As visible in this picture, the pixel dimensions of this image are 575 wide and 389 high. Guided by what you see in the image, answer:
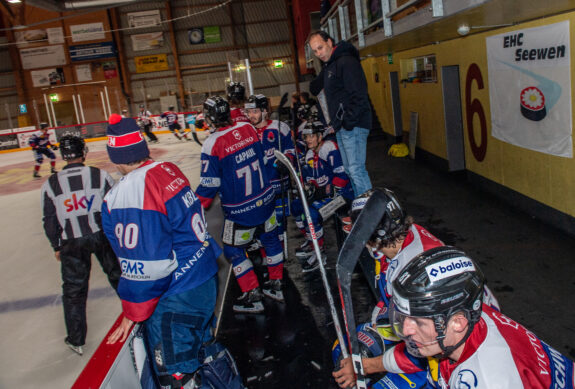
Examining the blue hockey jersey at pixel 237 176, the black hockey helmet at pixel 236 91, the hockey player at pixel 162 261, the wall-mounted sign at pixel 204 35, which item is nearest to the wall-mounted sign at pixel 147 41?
the wall-mounted sign at pixel 204 35

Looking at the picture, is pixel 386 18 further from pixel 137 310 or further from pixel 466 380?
pixel 466 380

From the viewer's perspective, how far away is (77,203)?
3826 millimetres

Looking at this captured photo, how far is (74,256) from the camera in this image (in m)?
3.86

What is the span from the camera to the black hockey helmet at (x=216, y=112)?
13.0 feet

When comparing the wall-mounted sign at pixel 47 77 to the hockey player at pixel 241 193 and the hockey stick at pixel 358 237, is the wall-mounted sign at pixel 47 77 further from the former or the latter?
the hockey stick at pixel 358 237

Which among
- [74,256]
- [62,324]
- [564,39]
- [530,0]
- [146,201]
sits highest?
[530,0]

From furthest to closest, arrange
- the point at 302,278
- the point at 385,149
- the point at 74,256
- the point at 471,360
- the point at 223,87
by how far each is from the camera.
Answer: the point at 223,87 → the point at 385,149 → the point at 302,278 → the point at 74,256 → the point at 471,360

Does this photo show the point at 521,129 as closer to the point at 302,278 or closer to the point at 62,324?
the point at 302,278

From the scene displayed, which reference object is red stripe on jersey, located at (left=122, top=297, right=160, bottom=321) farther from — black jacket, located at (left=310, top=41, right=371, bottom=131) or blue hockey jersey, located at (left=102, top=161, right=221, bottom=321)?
black jacket, located at (left=310, top=41, right=371, bottom=131)

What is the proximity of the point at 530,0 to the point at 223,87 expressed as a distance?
2476cm

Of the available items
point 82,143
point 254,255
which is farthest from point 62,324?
point 254,255

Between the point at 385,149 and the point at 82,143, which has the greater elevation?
the point at 82,143

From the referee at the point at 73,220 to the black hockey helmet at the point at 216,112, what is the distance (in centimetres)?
110

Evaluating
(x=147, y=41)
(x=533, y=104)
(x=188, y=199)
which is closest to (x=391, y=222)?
(x=188, y=199)
